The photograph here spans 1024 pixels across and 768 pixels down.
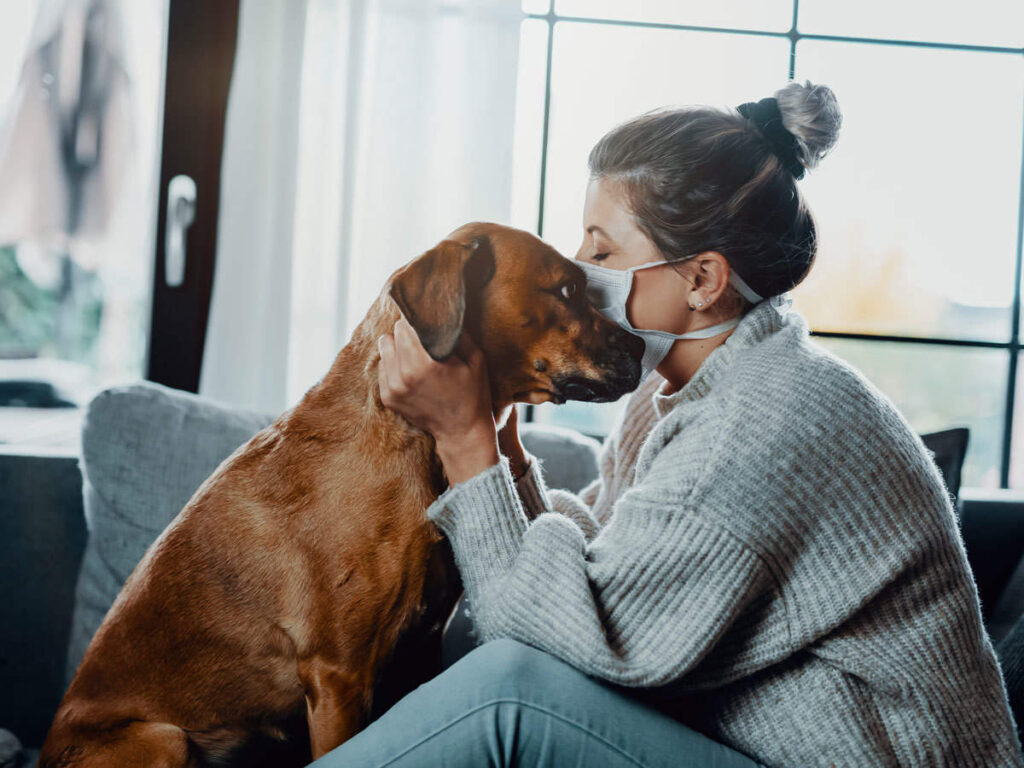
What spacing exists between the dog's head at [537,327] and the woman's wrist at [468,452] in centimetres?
18

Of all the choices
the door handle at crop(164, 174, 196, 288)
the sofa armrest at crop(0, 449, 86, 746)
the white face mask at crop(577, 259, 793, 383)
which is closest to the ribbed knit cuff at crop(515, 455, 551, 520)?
the white face mask at crop(577, 259, 793, 383)

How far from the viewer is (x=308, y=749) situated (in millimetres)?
1294

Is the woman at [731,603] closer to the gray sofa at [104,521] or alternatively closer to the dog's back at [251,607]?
the dog's back at [251,607]

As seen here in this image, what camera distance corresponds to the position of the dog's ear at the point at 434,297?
3.75 ft

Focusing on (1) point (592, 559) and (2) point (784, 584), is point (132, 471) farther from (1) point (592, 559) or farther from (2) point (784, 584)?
(2) point (784, 584)

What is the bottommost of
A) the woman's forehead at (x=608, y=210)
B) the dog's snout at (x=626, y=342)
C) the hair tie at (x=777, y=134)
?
the dog's snout at (x=626, y=342)

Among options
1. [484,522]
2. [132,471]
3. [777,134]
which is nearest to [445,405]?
[484,522]

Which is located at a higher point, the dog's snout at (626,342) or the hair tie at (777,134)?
the hair tie at (777,134)

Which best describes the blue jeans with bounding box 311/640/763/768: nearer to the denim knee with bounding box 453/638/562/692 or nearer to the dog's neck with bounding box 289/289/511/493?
the denim knee with bounding box 453/638/562/692

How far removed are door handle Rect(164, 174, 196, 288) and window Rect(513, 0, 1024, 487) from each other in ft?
3.42

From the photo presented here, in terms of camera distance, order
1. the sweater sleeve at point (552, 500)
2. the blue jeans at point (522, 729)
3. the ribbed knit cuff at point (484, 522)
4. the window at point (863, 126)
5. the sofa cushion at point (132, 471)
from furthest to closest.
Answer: the window at point (863, 126) < the sofa cushion at point (132, 471) < the sweater sleeve at point (552, 500) < the ribbed knit cuff at point (484, 522) < the blue jeans at point (522, 729)

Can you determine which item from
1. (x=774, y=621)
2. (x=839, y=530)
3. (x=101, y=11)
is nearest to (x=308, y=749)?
(x=774, y=621)

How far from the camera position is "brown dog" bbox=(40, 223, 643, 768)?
1.13 metres

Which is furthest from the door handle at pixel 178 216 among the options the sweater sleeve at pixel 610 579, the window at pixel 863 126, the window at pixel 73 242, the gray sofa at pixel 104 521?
the sweater sleeve at pixel 610 579
